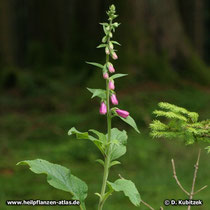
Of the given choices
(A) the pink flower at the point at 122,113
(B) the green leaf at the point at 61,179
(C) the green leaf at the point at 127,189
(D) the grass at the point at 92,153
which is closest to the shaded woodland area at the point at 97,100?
(D) the grass at the point at 92,153

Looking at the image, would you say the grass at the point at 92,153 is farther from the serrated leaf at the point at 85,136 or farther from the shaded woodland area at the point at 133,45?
the serrated leaf at the point at 85,136

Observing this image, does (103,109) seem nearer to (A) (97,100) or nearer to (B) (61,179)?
(B) (61,179)

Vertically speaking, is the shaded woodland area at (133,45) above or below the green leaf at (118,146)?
above

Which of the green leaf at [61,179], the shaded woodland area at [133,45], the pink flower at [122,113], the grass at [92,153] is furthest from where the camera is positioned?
the shaded woodland area at [133,45]

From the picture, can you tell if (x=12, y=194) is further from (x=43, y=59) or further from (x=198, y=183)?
(x=43, y=59)

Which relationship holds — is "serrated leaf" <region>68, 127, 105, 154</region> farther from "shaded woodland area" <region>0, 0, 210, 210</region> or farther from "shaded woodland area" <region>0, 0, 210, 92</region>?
"shaded woodland area" <region>0, 0, 210, 92</region>

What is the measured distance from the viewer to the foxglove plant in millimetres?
2225

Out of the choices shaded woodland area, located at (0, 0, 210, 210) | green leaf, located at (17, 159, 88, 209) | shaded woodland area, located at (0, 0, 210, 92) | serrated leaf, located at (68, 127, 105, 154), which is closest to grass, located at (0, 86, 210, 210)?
shaded woodland area, located at (0, 0, 210, 210)

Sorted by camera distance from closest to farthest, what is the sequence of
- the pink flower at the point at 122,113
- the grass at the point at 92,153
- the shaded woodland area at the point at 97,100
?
the pink flower at the point at 122,113 < the grass at the point at 92,153 < the shaded woodland area at the point at 97,100

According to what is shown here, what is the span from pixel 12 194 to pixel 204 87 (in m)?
6.88

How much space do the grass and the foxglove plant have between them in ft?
10.9

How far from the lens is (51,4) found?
72.8ft

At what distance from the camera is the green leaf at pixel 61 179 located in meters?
2.37

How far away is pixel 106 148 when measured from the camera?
7.66ft
